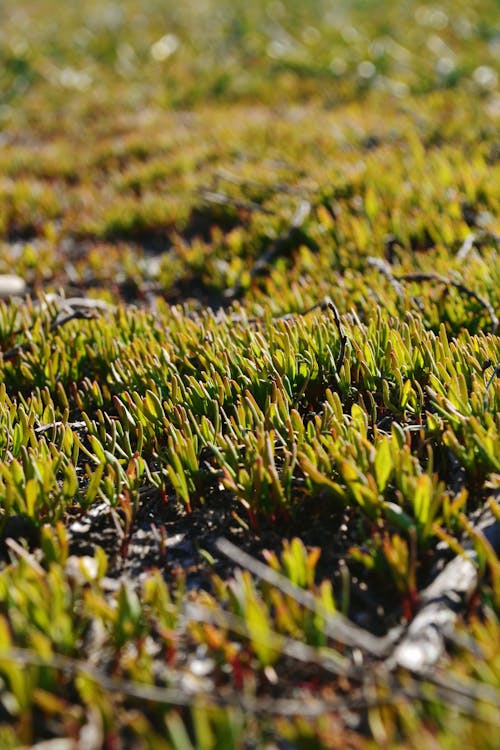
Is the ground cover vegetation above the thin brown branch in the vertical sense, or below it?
below

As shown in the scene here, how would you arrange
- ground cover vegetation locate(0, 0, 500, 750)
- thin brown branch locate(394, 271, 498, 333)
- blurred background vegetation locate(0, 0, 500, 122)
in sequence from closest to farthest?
1. ground cover vegetation locate(0, 0, 500, 750)
2. thin brown branch locate(394, 271, 498, 333)
3. blurred background vegetation locate(0, 0, 500, 122)

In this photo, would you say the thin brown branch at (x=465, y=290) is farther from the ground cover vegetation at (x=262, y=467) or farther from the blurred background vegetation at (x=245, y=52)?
the blurred background vegetation at (x=245, y=52)

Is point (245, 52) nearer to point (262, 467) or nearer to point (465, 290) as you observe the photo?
point (465, 290)

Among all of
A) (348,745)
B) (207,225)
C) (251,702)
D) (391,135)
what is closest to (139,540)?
(251,702)

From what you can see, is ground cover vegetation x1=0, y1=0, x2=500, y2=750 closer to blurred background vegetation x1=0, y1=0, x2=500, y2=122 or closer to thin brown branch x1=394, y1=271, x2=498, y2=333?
thin brown branch x1=394, y1=271, x2=498, y2=333

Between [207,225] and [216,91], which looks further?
[216,91]

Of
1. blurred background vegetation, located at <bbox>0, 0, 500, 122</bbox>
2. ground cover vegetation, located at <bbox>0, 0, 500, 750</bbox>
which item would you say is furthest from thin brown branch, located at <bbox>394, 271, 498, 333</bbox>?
blurred background vegetation, located at <bbox>0, 0, 500, 122</bbox>

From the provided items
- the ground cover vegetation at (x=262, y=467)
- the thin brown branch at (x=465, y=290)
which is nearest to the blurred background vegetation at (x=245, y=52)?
the ground cover vegetation at (x=262, y=467)

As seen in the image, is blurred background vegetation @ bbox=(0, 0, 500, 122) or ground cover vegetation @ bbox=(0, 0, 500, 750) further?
blurred background vegetation @ bbox=(0, 0, 500, 122)

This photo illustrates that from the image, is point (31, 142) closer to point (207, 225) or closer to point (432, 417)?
point (207, 225)
